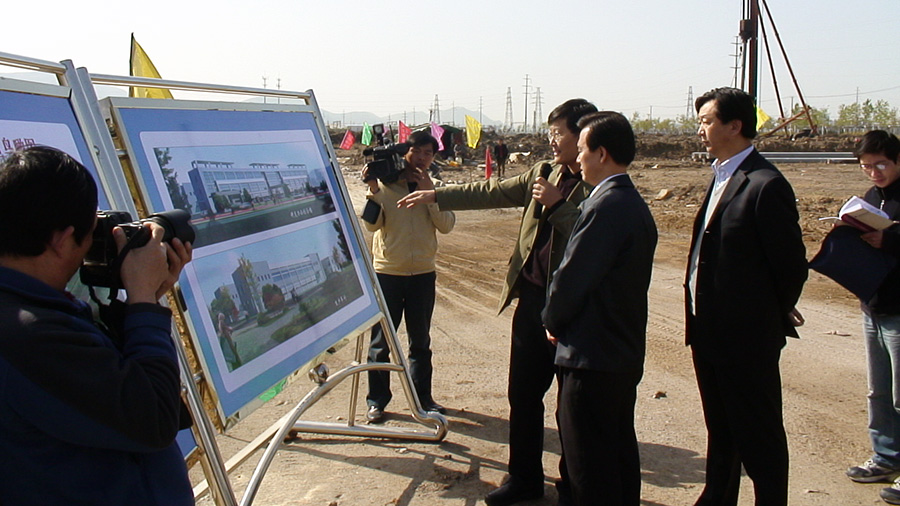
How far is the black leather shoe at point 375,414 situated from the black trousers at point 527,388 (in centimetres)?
121

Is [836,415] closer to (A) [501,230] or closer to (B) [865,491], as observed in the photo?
(B) [865,491]

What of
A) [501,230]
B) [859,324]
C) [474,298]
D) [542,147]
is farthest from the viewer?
[542,147]

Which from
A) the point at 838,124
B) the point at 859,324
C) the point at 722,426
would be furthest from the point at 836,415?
the point at 838,124

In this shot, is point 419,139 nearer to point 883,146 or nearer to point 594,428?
point 594,428

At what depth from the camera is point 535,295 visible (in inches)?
133

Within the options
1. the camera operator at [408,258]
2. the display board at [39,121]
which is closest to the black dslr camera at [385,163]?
the camera operator at [408,258]

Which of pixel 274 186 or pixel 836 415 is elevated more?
A: pixel 274 186

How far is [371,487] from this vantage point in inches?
143

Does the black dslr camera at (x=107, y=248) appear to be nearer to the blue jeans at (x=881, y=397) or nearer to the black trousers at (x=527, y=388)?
the black trousers at (x=527, y=388)

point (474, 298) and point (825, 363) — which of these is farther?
point (474, 298)

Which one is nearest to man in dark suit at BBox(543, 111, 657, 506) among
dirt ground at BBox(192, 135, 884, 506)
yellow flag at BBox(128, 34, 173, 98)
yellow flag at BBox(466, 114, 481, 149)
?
dirt ground at BBox(192, 135, 884, 506)

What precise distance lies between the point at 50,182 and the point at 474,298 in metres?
6.62

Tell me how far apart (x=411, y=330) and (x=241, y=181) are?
76.9 inches

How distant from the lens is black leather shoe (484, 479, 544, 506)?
3.43 meters
